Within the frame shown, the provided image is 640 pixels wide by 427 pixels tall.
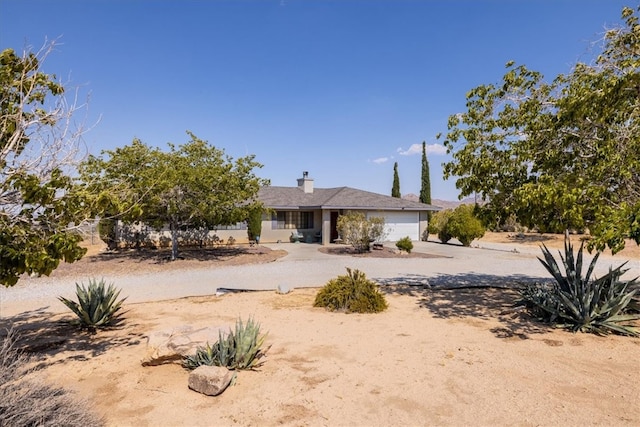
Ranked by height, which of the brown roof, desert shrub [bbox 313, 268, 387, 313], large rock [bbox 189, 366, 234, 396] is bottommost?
large rock [bbox 189, 366, 234, 396]

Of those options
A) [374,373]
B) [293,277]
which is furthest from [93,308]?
[293,277]

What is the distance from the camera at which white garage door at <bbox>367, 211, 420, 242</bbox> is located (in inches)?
1058

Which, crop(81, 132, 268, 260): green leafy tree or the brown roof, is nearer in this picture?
crop(81, 132, 268, 260): green leafy tree

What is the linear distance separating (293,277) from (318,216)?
1505 cm

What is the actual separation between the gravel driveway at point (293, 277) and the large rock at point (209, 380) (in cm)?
600

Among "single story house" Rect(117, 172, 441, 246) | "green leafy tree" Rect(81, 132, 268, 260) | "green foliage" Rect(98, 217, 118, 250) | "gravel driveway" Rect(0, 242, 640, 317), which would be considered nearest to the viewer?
"gravel driveway" Rect(0, 242, 640, 317)

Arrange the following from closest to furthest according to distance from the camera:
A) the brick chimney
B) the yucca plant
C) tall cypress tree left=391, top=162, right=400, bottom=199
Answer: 1. the yucca plant
2. the brick chimney
3. tall cypress tree left=391, top=162, right=400, bottom=199

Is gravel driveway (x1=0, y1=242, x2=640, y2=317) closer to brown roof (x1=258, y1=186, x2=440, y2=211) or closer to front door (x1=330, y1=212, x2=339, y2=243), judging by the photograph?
brown roof (x1=258, y1=186, x2=440, y2=211)

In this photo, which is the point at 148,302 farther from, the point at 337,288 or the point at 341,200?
the point at 341,200

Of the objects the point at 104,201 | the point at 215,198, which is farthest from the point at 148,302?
the point at 215,198

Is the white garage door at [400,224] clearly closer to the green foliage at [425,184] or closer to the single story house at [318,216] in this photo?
the single story house at [318,216]

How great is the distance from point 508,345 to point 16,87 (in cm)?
820

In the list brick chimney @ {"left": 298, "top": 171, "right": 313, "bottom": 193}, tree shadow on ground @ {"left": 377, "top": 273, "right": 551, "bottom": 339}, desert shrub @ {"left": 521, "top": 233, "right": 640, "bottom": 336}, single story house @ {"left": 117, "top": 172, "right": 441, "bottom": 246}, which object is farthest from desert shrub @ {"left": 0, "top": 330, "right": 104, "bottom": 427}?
brick chimney @ {"left": 298, "top": 171, "right": 313, "bottom": 193}

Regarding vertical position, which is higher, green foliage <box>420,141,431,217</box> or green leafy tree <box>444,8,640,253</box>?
green foliage <box>420,141,431,217</box>
